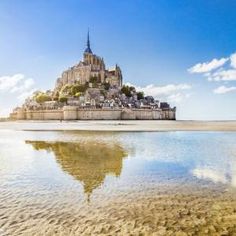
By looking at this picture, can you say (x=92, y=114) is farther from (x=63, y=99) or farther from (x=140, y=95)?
(x=140, y=95)

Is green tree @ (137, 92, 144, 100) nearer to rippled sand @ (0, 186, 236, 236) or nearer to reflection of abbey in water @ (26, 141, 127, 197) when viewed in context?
reflection of abbey in water @ (26, 141, 127, 197)

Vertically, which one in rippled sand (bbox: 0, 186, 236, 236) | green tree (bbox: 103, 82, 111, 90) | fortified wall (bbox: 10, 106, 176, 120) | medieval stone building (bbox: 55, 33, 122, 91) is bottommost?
rippled sand (bbox: 0, 186, 236, 236)

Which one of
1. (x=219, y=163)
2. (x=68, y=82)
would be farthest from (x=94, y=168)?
(x=68, y=82)

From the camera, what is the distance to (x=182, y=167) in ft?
39.3

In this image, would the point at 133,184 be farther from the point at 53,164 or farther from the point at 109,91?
the point at 109,91

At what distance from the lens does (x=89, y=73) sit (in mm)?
128625

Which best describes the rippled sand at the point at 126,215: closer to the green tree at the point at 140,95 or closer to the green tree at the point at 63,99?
the green tree at the point at 63,99

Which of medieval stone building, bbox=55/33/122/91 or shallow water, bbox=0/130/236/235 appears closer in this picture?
shallow water, bbox=0/130/236/235

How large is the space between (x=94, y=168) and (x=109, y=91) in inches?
4571

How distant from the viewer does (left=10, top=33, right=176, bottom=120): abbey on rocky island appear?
4397 inches

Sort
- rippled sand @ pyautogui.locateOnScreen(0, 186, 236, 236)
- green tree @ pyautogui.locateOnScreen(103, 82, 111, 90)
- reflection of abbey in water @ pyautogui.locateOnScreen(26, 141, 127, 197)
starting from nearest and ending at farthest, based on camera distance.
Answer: rippled sand @ pyautogui.locateOnScreen(0, 186, 236, 236), reflection of abbey in water @ pyautogui.locateOnScreen(26, 141, 127, 197), green tree @ pyautogui.locateOnScreen(103, 82, 111, 90)

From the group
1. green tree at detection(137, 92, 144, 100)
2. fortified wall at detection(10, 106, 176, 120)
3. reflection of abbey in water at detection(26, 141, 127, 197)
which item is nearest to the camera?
reflection of abbey in water at detection(26, 141, 127, 197)

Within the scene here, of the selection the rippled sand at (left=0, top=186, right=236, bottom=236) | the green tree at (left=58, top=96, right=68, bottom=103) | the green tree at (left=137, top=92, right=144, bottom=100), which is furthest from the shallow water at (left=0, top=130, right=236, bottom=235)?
the green tree at (left=137, top=92, right=144, bottom=100)

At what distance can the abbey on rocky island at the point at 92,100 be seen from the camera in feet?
366
